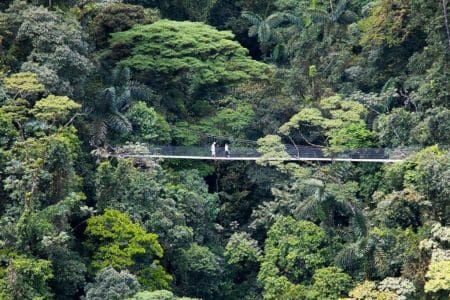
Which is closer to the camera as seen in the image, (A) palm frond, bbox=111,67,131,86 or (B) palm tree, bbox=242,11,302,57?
(A) palm frond, bbox=111,67,131,86

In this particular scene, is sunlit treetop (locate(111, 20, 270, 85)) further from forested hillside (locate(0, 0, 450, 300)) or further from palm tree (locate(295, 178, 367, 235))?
palm tree (locate(295, 178, 367, 235))

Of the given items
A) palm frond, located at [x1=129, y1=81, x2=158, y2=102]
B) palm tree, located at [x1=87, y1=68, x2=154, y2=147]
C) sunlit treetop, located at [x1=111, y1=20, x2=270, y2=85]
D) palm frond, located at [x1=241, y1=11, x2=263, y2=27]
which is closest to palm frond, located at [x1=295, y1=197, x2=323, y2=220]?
palm tree, located at [x1=87, y1=68, x2=154, y2=147]

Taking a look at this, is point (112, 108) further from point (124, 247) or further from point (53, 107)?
point (124, 247)

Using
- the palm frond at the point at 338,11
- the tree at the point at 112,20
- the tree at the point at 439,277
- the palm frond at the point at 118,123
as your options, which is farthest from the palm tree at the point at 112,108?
the tree at the point at 439,277

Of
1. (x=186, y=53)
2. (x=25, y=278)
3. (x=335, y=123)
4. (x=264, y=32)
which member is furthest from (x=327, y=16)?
(x=25, y=278)

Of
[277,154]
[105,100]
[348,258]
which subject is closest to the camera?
[348,258]

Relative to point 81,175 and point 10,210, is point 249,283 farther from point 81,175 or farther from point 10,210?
point 10,210

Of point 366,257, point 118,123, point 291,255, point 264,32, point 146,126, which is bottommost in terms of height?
point 291,255

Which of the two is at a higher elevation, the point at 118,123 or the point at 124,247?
the point at 118,123
